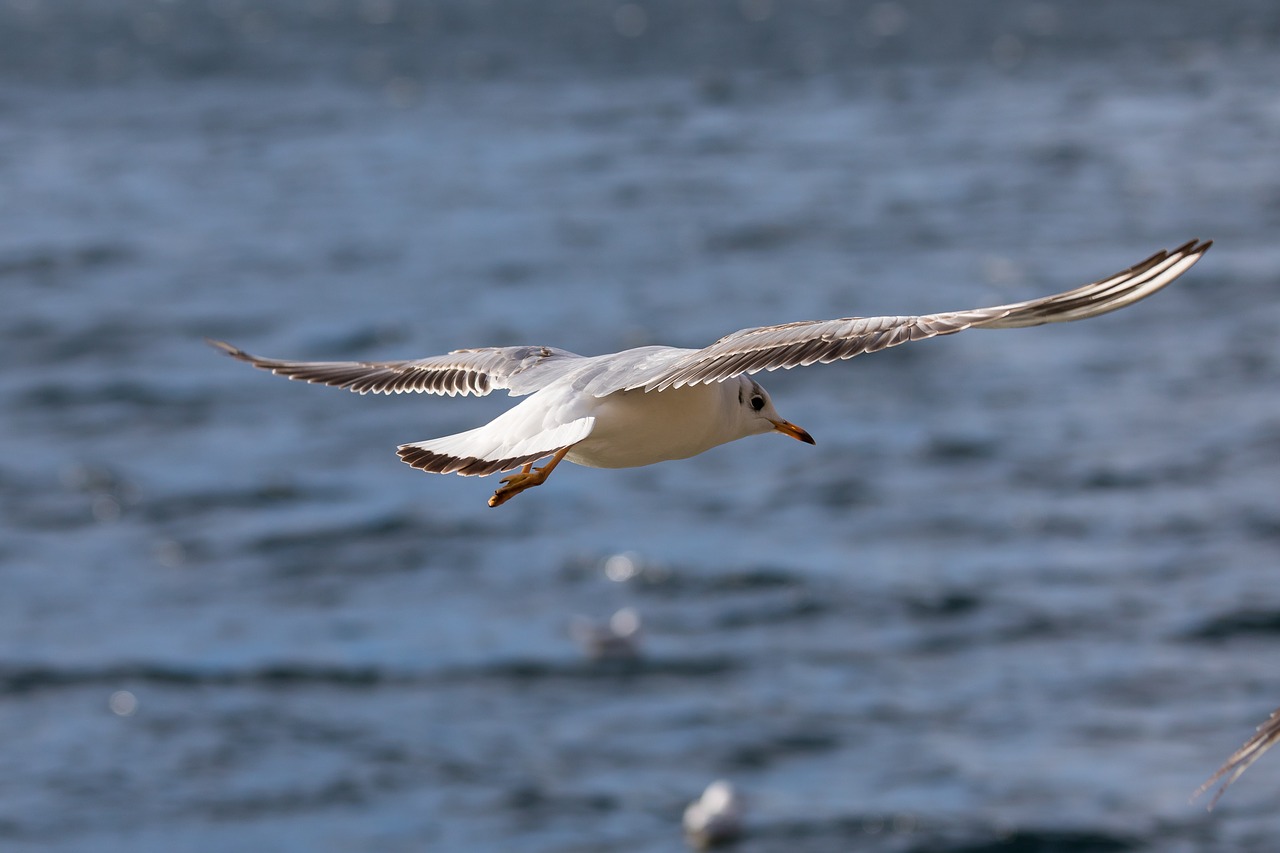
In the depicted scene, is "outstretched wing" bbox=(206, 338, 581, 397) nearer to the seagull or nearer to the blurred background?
the seagull

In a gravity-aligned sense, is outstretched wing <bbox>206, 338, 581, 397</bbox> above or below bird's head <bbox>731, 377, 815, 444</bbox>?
above

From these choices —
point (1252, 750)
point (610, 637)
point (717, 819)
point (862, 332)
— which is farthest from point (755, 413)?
point (610, 637)

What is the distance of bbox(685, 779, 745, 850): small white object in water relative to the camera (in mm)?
37469

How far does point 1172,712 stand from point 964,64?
61119 millimetres

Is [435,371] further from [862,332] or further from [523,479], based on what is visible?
[862,332]

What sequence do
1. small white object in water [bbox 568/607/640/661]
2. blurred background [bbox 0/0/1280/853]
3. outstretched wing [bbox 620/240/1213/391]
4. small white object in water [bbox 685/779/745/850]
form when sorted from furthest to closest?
small white object in water [bbox 568/607/640/661]
blurred background [bbox 0/0/1280/853]
small white object in water [bbox 685/779/745/850]
outstretched wing [bbox 620/240/1213/391]

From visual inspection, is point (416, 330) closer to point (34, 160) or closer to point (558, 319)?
point (558, 319)

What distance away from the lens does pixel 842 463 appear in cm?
5738

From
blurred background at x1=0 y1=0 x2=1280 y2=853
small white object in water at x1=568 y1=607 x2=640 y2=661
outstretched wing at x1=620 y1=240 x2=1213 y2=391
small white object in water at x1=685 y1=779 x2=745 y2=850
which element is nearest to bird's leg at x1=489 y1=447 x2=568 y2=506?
outstretched wing at x1=620 y1=240 x2=1213 y2=391

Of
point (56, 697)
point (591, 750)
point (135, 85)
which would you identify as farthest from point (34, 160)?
point (591, 750)

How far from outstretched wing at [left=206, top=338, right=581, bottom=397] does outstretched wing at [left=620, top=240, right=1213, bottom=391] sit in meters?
1.55

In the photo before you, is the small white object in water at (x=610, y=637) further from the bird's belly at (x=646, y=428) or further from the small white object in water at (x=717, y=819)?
the bird's belly at (x=646, y=428)

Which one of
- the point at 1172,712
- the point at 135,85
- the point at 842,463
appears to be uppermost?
the point at 135,85

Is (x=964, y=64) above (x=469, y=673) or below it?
above
